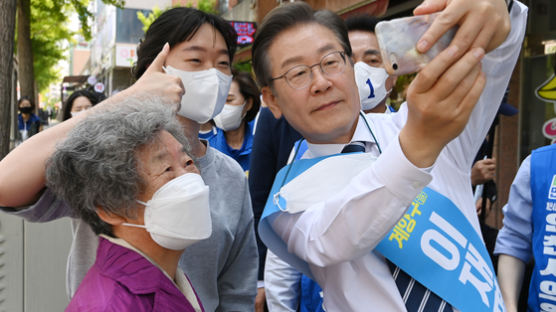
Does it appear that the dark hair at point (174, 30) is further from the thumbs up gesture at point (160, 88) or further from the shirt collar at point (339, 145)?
the shirt collar at point (339, 145)

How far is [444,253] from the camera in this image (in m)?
1.37

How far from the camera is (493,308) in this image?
1.35 metres

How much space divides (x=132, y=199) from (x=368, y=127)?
2.61ft

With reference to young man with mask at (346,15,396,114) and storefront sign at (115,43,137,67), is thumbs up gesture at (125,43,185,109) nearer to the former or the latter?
young man with mask at (346,15,396,114)

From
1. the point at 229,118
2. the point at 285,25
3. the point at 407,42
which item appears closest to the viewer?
the point at 407,42

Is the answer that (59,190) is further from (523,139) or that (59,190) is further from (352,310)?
(523,139)

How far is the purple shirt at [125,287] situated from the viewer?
1403 mm

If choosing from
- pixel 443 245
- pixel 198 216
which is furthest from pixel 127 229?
pixel 443 245

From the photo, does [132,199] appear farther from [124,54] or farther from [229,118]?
[124,54]

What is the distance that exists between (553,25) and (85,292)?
6775 millimetres

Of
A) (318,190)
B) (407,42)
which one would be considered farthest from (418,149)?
(318,190)

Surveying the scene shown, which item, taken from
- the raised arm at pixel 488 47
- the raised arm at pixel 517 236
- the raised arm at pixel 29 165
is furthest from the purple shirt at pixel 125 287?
the raised arm at pixel 517 236

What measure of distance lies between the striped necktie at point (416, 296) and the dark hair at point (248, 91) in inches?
139

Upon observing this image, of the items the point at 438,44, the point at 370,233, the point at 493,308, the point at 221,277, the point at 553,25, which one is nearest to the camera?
the point at 438,44
